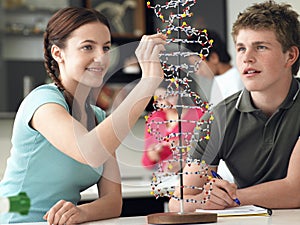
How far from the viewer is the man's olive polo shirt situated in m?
2.26

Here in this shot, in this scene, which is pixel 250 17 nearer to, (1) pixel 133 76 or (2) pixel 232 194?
(2) pixel 232 194

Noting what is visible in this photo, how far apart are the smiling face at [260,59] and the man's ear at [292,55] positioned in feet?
0.15

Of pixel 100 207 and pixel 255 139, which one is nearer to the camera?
pixel 100 207

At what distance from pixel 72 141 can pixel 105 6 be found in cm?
359

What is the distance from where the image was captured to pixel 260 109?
91.8 inches

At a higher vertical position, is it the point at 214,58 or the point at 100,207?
the point at 214,58

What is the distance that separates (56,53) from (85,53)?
0.12m

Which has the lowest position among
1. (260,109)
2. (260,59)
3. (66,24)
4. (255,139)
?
(255,139)

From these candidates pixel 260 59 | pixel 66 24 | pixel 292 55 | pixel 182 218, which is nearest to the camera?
pixel 182 218

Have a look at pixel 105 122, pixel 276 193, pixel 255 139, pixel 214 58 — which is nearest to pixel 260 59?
pixel 255 139

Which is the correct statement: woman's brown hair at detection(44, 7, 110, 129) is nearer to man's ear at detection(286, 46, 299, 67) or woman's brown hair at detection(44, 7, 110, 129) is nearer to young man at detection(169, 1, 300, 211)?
young man at detection(169, 1, 300, 211)

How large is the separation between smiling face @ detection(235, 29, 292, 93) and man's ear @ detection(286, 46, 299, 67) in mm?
46

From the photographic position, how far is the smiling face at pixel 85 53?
75.5 inches

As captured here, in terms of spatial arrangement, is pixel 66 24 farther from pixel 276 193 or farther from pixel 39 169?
pixel 276 193
